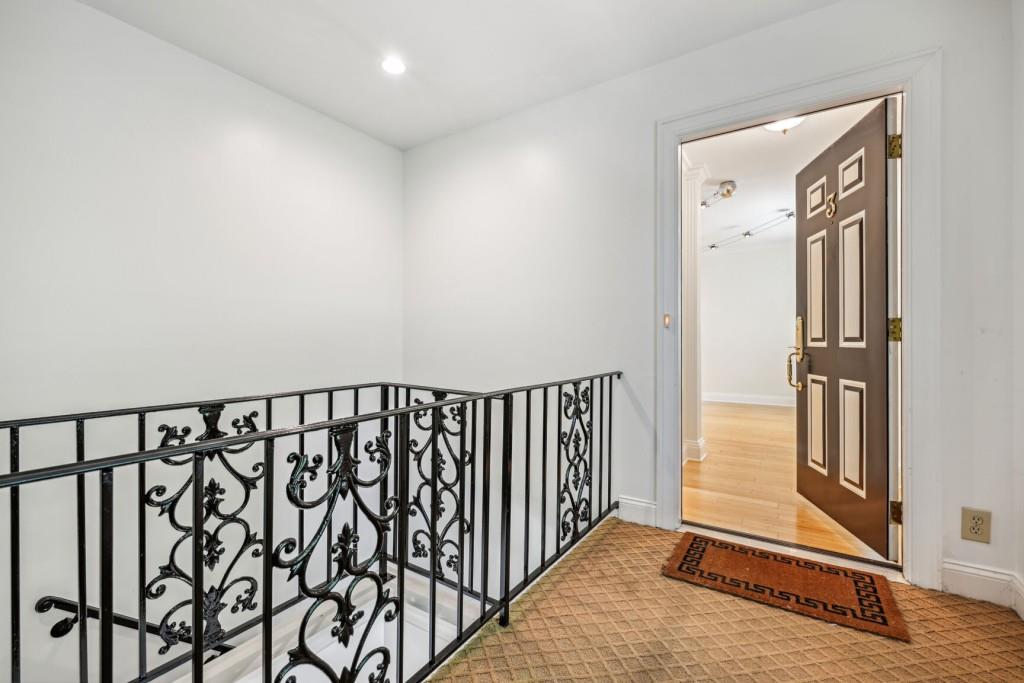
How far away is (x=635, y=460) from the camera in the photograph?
248 cm

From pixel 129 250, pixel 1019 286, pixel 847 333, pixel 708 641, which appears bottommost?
pixel 708 641

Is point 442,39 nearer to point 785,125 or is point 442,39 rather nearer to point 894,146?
point 894,146

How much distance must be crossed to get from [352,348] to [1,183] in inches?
70.2

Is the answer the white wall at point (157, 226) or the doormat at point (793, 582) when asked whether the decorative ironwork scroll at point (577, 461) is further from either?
the white wall at point (157, 226)

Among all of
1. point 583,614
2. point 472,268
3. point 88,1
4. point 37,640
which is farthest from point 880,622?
point 88,1

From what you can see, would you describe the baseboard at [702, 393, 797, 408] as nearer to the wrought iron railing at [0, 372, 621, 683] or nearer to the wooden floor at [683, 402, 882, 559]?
the wooden floor at [683, 402, 882, 559]

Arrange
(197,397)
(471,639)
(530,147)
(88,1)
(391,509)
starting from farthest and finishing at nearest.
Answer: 1. (530,147)
2. (197,397)
3. (88,1)
4. (471,639)
5. (391,509)

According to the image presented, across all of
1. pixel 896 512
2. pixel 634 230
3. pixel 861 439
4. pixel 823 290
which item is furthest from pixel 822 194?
pixel 896 512

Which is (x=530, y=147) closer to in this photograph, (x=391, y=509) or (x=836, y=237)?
(x=836, y=237)

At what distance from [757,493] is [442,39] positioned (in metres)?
3.29

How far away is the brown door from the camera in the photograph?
212 cm

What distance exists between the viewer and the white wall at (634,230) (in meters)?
1.72

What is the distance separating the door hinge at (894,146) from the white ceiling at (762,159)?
49 cm

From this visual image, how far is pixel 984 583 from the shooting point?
1.73 m
